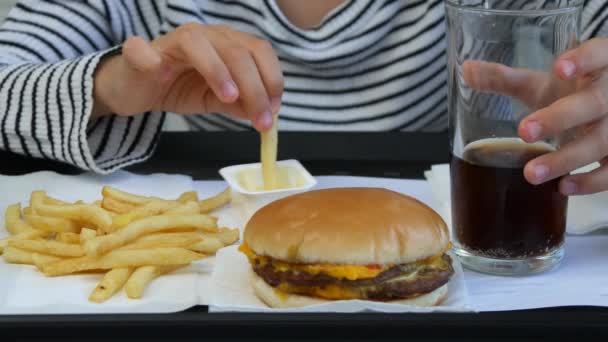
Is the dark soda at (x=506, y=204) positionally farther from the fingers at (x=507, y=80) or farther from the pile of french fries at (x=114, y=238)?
the pile of french fries at (x=114, y=238)

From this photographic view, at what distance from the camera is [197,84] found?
1.66 m

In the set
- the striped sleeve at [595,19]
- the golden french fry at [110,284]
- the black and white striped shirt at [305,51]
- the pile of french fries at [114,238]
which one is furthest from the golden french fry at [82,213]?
the striped sleeve at [595,19]

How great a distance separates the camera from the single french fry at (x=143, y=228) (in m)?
1.13

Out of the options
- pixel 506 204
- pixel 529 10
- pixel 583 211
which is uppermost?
pixel 529 10

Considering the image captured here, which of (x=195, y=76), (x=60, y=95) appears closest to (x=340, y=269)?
(x=195, y=76)

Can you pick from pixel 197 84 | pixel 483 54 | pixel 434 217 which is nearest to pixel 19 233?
pixel 197 84

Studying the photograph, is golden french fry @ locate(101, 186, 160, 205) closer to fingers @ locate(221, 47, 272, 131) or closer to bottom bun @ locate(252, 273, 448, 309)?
fingers @ locate(221, 47, 272, 131)

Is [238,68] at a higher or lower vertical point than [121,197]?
higher

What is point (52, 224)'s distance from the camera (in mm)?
1257

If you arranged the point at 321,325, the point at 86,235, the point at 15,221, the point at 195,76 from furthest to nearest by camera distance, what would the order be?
the point at 195,76 → the point at 15,221 → the point at 86,235 → the point at 321,325

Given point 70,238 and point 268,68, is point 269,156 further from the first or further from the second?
point 70,238

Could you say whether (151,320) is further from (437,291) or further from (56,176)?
(56,176)

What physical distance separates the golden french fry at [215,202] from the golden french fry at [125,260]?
0.24 meters

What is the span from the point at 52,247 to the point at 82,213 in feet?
0.27
